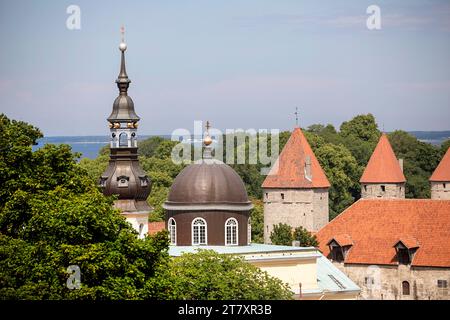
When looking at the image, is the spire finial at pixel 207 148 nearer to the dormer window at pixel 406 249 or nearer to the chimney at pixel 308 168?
the dormer window at pixel 406 249

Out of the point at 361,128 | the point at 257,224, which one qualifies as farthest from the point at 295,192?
the point at 361,128

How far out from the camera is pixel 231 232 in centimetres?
5844

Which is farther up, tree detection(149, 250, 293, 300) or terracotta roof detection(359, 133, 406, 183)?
terracotta roof detection(359, 133, 406, 183)

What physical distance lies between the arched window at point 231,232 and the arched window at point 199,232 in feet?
2.48

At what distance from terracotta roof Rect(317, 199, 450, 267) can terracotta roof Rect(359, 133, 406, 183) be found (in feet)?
55.9

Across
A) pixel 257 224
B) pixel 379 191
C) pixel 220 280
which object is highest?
pixel 379 191

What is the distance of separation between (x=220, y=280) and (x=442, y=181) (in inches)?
2480

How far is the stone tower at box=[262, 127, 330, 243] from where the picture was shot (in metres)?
93.6

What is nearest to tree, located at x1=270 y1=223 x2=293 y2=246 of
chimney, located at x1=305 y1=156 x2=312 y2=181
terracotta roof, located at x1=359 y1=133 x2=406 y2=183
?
chimney, located at x1=305 y1=156 x2=312 y2=181

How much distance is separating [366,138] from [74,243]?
9505 cm

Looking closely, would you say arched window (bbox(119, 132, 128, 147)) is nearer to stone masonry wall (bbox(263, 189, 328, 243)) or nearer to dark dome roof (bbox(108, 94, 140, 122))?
dark dome roof (bbox(108, 94, 140, 122))

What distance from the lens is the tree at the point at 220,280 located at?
4488cm

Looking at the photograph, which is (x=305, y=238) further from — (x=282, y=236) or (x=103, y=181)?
(x=103, y=181)

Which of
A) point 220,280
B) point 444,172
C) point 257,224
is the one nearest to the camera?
point 220,280
